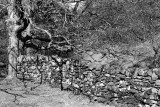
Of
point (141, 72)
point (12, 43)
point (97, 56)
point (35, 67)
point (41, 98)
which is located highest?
point (141, 72)

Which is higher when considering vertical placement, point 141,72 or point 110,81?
point 141,72

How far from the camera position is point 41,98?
9289 millimetres

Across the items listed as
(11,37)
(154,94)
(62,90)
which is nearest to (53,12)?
(11,37)

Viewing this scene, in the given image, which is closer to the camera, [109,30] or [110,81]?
[110,81]

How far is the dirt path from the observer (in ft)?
27.8

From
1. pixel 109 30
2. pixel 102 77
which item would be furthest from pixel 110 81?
pixel 109 30

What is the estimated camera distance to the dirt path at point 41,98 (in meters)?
8.47

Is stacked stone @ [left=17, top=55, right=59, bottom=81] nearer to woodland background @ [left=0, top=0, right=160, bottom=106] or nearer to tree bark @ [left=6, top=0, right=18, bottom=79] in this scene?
tree bark @ [left=6, top=0, right=18, bottom=79]

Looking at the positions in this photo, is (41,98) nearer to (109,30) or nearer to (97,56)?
(97,56)

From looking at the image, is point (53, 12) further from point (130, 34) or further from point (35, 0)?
point (130, 34)

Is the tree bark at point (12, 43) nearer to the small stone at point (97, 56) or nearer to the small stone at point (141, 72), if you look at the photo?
the small stone at point (97, 56)

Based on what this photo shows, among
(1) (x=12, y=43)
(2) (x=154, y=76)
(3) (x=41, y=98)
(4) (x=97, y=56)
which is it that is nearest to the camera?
(2) (x=154, y=76)

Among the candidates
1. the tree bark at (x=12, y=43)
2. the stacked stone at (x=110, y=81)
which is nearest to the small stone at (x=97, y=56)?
the stacked stone at (x=110, y=81)

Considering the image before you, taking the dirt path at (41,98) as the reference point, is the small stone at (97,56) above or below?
above
